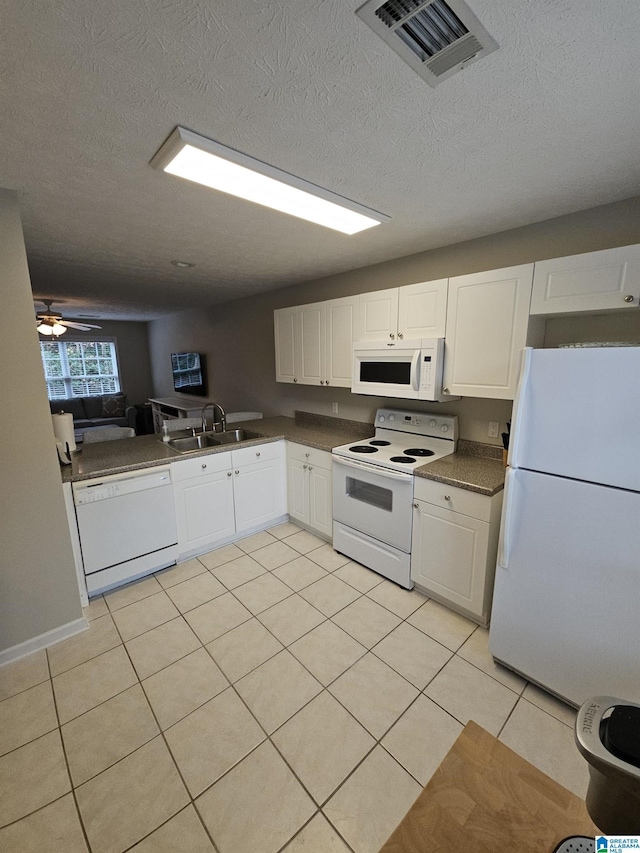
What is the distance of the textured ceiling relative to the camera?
2.83 ft

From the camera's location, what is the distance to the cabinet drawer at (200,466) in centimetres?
265

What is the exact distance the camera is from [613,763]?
50cm

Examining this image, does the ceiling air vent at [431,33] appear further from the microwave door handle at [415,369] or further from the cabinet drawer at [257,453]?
the cabinet drawer at [257,453]

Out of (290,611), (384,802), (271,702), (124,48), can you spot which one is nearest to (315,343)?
(290,611)

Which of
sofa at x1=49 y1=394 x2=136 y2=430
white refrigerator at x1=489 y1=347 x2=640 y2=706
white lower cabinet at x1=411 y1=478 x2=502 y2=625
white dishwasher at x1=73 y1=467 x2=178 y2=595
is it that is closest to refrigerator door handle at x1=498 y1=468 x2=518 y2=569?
white refrigerator at x1=489 y1=347 x2=640 y2=706

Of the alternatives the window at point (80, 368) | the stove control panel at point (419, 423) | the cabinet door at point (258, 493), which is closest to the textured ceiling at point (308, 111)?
the stove control panel at point (419, 423)

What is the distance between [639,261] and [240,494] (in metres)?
2.91

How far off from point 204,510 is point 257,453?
2.10 feet

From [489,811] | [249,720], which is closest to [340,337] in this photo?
[249,720]

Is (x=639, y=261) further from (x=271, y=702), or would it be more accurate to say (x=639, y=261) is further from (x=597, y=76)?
(x=271, y=702)

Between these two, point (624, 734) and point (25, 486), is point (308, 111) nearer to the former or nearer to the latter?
point (624, 734)

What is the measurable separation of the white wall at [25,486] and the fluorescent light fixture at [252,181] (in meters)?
0.94

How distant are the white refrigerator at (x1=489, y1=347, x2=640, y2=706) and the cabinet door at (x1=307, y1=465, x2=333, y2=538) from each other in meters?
1.47

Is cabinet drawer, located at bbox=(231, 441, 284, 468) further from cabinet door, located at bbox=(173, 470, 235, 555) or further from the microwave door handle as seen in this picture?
the microwave door handle
